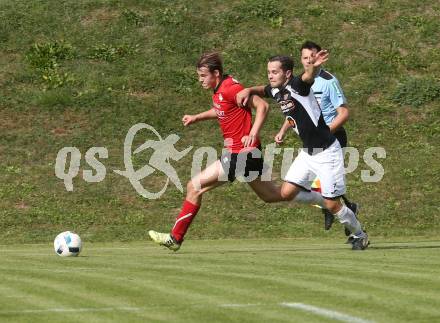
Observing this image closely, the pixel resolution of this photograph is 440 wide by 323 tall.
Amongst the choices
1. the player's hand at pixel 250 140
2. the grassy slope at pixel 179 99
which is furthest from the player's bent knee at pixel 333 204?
the grassy slope at pixel 179 99

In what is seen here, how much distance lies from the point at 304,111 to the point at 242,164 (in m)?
1.21

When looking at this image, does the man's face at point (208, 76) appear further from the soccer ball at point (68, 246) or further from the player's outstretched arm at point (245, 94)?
the soccer ball at point (68, 246)

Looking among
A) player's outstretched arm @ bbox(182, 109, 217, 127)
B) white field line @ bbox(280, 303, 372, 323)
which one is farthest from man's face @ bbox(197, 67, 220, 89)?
white field line @ bbox(280, 303, 372, 323)

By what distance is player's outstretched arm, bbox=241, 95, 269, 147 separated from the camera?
1563 cm

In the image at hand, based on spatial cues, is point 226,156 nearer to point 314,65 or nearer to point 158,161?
point 314,65

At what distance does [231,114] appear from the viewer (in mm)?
16500

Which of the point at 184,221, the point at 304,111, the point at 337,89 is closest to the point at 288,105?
the point at 304,111

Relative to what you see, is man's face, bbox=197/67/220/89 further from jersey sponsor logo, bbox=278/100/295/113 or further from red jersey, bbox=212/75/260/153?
jersey sponsor logo, bbox=278/100/295/113

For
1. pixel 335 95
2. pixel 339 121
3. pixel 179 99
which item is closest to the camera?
pixel 339 121

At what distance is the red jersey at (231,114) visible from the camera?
53.8 ft

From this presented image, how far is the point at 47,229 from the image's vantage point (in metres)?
23.6

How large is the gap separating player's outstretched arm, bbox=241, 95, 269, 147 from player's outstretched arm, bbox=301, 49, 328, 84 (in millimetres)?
778

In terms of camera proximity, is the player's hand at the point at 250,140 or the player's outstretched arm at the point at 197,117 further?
the player's outstretched arm at the point at 197,117

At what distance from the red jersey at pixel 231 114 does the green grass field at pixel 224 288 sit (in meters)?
1.99
